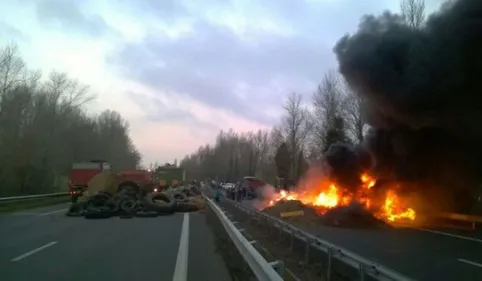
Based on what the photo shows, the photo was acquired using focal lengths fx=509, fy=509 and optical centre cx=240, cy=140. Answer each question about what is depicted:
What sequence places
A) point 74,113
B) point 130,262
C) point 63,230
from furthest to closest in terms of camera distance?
1. point 74,113
2. point 63,230
3. point 130,262

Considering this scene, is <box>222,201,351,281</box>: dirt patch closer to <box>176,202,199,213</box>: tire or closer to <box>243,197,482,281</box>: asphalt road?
<box>243,197,482,281</box>: asphalt road

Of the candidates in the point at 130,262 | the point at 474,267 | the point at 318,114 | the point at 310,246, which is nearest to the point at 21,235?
the point at 130,262

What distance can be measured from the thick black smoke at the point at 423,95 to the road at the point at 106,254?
1198 cm

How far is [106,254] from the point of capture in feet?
38.6

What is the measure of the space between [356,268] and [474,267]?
186 inches

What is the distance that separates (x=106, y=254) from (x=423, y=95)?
1638 centimetres

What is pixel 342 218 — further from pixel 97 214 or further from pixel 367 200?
pixel 97 214

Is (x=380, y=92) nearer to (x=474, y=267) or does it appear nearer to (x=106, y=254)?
(x=474, y=267)

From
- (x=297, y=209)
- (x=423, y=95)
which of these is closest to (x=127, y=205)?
(x=297, y=209)

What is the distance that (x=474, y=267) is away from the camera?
1176 centimetres

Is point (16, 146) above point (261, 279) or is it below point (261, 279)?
above

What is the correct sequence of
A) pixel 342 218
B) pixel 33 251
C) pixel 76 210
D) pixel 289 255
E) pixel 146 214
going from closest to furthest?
pixel 33 251 < pixel 289 255 < pixel 342 218 < pixel 76 210 < pixel 146 214

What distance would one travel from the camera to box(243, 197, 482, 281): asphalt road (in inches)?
427

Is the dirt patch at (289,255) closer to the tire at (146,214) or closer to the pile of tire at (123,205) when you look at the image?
the tire at (146,214)
